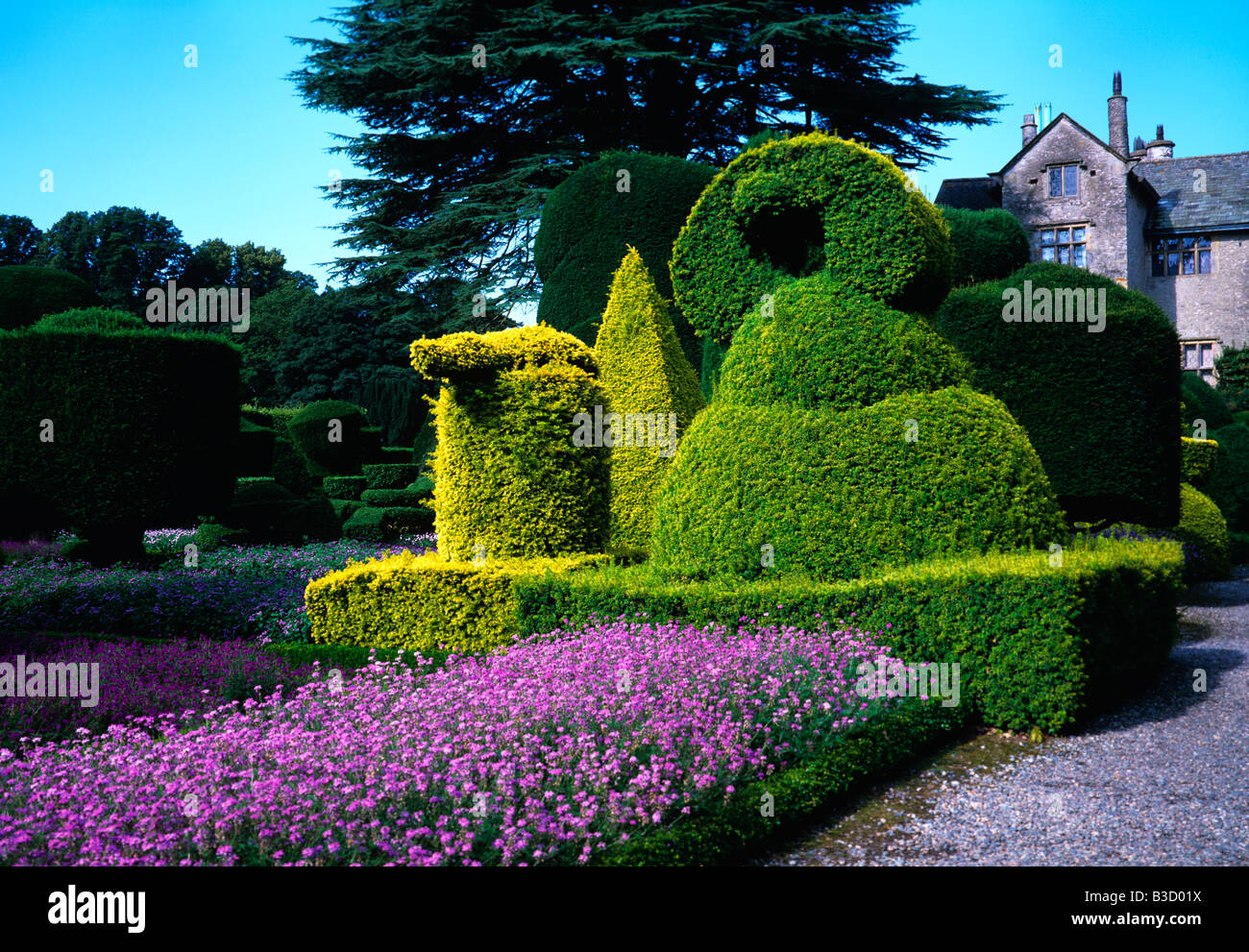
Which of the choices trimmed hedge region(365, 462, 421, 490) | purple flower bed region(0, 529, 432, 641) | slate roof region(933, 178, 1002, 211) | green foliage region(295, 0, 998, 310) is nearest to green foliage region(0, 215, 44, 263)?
green foliage region(295, 0, 998, 310)

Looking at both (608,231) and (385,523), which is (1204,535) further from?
(385,523)

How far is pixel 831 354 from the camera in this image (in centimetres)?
743

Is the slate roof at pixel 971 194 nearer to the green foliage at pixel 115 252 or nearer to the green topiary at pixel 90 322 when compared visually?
the green topiary at pixel 90 322

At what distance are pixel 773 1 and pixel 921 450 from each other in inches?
618

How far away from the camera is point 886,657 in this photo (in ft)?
20.3

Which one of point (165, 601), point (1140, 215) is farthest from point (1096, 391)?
point (1140, 215)

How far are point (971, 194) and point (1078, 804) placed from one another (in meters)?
30.7

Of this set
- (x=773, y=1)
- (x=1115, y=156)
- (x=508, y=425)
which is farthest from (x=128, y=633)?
(x=1115, y=156)

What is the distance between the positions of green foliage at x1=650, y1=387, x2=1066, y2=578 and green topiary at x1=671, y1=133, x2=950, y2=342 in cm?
111

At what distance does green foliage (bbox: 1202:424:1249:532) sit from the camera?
19.0 metres

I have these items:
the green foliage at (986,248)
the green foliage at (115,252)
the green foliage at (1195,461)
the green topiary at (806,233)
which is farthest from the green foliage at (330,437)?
the green foliage at (115,252)

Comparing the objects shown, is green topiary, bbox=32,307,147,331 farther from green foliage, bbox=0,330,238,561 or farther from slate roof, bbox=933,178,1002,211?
slate roof, bbox=933,178,1002,211

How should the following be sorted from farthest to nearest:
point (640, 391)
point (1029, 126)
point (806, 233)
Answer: point (1029, 126), point (640, 391), point (806, 233)

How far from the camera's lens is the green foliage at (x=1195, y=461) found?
668 inches
